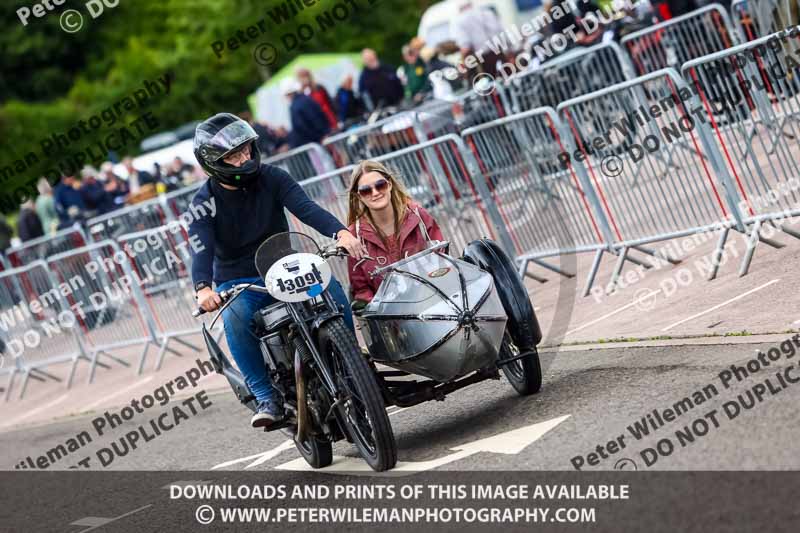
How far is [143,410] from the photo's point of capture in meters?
13.5

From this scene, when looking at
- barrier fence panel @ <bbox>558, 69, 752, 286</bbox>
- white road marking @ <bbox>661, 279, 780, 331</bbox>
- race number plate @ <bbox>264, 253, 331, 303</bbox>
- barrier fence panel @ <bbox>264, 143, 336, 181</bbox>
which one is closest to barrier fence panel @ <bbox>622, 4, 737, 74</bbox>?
barrier fence panel @ <bbox>558, 69, 752, 286</bbox>

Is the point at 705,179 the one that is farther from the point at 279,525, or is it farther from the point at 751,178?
the point at 279,525

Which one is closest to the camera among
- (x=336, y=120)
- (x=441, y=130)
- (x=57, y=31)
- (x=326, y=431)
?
(x=326, y=431)

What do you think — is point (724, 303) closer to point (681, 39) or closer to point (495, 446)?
point (495, 446)

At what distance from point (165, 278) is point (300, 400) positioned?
8.53m

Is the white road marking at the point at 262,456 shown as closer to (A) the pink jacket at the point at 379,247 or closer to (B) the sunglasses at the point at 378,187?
(A) the pink jacket at the point at 379,247

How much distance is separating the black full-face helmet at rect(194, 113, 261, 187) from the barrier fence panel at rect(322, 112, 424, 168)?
8400 millimetres

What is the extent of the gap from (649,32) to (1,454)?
869 cm

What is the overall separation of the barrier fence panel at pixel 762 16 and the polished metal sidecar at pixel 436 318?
8239 mm

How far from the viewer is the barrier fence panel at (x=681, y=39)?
16047mm

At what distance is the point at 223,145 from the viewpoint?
8.05 meters

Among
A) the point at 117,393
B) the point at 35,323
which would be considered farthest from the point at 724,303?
the point at 35,323

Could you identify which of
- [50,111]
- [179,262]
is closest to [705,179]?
[179,262]

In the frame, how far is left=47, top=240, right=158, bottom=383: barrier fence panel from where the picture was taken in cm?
1616
